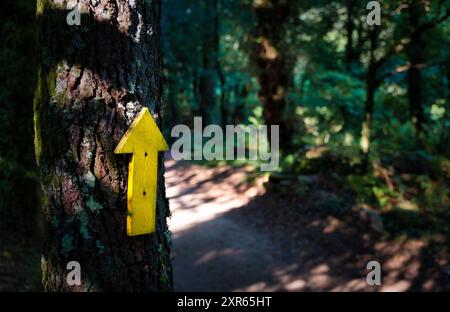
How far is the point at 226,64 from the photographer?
20.0m

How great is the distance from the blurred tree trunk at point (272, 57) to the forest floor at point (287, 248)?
2210 mm

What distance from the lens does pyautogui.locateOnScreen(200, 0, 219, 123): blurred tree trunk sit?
1786cm

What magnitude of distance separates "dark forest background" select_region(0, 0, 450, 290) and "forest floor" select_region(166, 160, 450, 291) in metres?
0.29

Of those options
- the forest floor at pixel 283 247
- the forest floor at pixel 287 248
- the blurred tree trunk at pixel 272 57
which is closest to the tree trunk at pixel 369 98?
the forest floor at pixel 283 247

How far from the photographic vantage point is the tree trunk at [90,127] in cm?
206

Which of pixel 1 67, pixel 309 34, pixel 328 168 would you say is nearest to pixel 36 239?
pixel 1 67

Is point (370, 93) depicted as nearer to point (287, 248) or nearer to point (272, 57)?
point (272, 57)

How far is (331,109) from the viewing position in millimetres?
12211

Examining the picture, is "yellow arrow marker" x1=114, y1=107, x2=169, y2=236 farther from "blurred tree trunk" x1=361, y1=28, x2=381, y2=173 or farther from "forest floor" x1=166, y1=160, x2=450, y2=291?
"blurred tree trunk" x1=361, y1=28, x2=381, y2=173

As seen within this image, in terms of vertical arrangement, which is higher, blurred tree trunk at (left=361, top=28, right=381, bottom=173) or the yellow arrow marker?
blurred tree trunk at (left=361, top=28, right=381, bottom=173)

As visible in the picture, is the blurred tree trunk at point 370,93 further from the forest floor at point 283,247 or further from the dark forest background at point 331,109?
the forest floor at point 283,247

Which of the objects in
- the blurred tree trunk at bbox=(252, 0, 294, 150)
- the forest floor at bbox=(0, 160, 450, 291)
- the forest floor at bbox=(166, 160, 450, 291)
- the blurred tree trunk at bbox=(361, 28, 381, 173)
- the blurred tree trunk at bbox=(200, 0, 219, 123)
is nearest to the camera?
the forest floor at bbox=(0, 160, 450, 291)

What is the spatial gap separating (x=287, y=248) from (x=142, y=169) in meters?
6.32

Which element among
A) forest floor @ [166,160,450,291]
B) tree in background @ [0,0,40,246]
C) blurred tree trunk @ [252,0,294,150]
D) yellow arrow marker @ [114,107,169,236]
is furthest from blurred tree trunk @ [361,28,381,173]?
yellow arrow marker @ [114,107,169,236]
